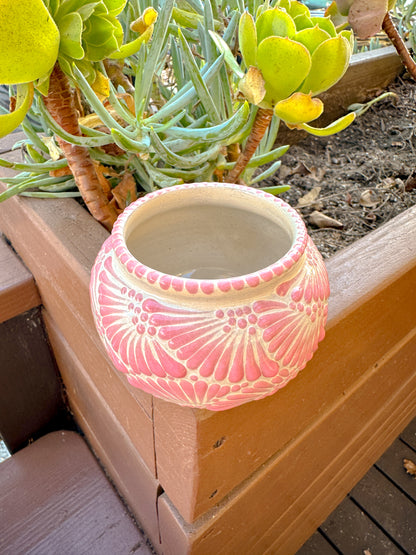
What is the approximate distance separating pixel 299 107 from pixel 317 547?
739mm

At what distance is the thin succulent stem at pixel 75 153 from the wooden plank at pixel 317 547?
0.63 meters

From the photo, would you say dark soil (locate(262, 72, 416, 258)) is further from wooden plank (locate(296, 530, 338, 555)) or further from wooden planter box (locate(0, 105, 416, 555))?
wooden plank (locate(296, 530, 338, 555))

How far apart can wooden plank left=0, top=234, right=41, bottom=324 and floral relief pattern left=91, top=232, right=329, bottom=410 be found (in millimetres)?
335

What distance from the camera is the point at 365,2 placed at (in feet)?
1.46

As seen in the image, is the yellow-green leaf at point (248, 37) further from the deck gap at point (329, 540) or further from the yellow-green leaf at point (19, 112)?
the deck gap at point (329, 540)

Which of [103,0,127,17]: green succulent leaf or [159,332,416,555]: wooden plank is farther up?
[103,0,127,17]: green succulent leaf

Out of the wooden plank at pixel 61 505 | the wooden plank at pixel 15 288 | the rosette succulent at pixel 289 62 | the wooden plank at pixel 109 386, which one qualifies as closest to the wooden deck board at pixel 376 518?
the wooden plank at pixel 61 505

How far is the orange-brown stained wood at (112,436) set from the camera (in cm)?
54

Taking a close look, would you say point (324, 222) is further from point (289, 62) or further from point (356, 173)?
point (289, 62)

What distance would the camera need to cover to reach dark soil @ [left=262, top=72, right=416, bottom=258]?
26.5 inches

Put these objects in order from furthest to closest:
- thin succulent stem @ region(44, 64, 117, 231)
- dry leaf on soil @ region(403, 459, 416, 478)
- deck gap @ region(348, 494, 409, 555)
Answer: dry leaf on soil @ region(403, 459, 416, 478)
deck gap @ region(348, 494, 409, 555)
thin succulent stem @ region(44, 64, 117, 231)

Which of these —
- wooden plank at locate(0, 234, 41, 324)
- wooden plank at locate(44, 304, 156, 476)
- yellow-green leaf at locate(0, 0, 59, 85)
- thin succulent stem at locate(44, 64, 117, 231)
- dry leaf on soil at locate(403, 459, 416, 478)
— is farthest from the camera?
dry leaf on soil at locate(403, 459, 416, 478)

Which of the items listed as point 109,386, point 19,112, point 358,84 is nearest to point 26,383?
point 109,386

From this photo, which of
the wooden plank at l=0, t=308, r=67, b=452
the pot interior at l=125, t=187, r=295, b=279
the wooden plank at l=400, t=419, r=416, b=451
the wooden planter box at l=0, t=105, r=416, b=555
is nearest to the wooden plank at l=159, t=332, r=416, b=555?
the wooden planter box at l=0, t=105, r=416, b=555
